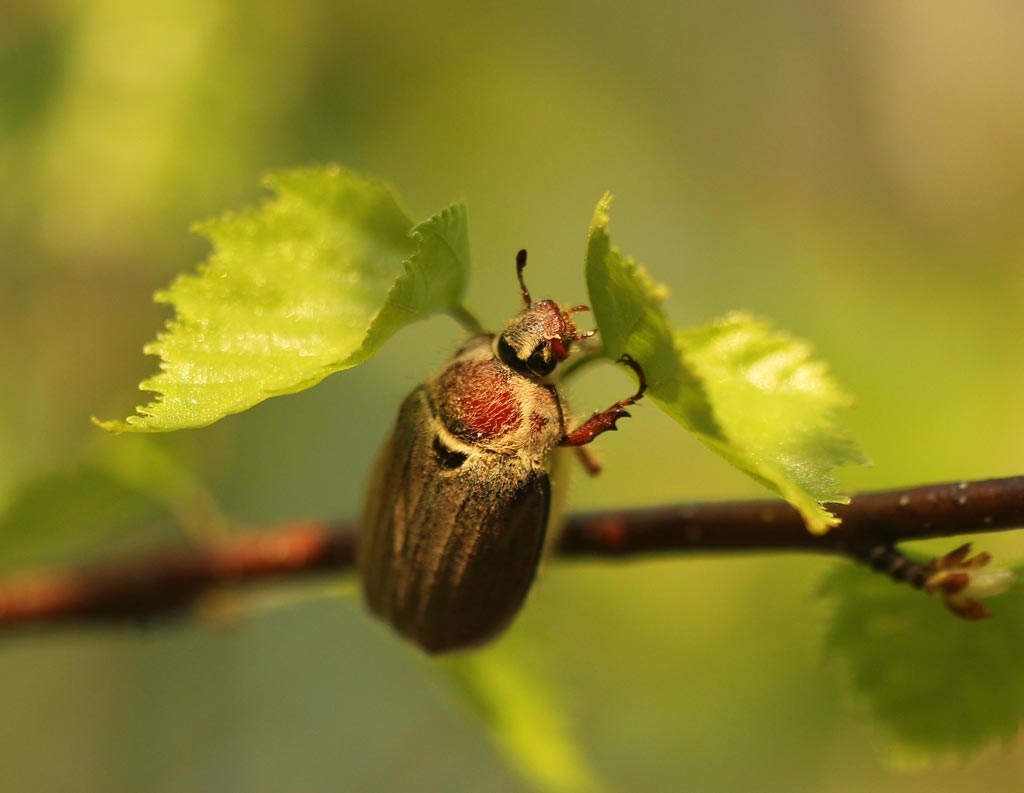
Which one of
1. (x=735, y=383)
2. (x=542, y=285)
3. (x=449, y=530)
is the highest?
(x=735, y=383)

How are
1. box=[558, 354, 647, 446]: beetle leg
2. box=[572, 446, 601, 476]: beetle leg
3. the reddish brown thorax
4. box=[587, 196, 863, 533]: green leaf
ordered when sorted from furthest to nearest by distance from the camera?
1. box=[572, 446, 601, 476]: beetle leg
2. the reddish brown thorax
3. box=[558, 354, 647, 446]: beetle leg
4. box=[587, 196, 863, 533]: green leaf

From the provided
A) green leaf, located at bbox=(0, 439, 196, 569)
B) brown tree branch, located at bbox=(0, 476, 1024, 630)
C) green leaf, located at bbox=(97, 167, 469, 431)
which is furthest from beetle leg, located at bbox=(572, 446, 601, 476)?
green leaf, located at bbox=(0, 439, 196, 569)

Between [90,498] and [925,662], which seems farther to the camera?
[90,498]

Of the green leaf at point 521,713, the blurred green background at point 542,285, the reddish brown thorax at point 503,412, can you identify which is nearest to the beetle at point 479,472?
the reddish brown thorax at point 503,412

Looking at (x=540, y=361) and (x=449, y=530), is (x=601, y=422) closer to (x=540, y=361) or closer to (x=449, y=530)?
(x=540, y=361)

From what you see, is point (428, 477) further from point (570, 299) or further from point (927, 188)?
point (927, 188)

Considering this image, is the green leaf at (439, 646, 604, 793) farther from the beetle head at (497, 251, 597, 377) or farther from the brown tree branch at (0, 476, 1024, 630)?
the beetle head at (497, 251, 597, 377)

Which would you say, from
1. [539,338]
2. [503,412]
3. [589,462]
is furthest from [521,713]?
[539,338]

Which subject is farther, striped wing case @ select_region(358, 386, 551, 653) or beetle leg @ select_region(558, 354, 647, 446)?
striped wing case @ select_region(358, 386, 551, 653)
